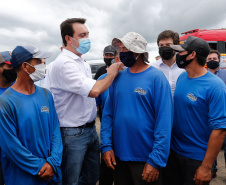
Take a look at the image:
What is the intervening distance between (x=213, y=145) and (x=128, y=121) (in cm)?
85

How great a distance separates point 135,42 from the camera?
6.88 ft

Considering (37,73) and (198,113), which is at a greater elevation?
(37,73)

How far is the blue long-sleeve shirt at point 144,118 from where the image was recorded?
1873 millimetres

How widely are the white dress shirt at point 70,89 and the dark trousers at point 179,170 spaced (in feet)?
3.67

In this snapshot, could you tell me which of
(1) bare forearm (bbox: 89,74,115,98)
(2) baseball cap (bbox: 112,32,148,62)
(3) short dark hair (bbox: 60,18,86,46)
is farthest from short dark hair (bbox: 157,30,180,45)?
(1) bare forearm (bbox: 89,74,115,98)

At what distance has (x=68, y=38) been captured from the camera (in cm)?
252

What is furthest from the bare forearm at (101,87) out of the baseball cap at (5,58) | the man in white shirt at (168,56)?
the baseball cap at (5,58)

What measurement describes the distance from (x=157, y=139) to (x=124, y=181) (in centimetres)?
65

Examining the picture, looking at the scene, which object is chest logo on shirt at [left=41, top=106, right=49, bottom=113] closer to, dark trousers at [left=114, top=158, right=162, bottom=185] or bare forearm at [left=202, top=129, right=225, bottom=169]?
dark trousers at [left=114, top=158, right=162, bottom=185]

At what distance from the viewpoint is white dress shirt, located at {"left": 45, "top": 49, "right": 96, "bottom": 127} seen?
7.08 feet

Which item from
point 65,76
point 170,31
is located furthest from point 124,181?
point 170,31

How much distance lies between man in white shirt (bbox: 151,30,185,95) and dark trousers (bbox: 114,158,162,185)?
1.46 metres

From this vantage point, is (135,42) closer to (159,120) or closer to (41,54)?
(159,120)

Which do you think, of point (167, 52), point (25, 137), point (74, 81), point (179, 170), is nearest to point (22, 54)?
point (74, 81)
